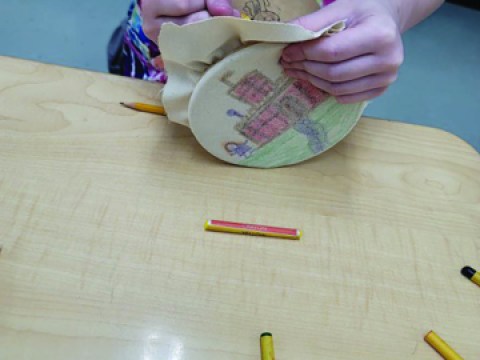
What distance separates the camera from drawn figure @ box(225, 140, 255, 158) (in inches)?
17.7

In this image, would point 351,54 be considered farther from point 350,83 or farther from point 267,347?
point 267,347

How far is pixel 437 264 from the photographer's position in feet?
1.37

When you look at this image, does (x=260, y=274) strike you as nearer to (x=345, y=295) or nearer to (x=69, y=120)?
(x=345, y=295)

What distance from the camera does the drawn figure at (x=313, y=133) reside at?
1.45 feet

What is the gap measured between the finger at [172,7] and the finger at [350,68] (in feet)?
0.32

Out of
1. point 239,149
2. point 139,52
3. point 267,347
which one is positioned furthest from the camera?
point 139,52

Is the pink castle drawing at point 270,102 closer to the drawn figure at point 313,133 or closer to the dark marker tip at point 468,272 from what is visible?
the drawn figure at point 313,133

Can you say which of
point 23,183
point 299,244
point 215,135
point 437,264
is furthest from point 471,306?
point 23,183

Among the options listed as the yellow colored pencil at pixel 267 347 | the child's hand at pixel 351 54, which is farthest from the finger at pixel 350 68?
the yellow colored pencil at pixel 267 347

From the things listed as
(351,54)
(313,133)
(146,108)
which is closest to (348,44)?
(351,54)

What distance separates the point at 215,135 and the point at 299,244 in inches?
5.3

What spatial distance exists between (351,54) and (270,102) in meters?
0.09

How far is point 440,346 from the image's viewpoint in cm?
36

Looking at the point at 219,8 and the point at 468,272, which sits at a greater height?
the point at 219,8
